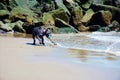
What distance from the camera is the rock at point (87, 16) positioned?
6.97 meters

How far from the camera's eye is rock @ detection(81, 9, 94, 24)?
6972 millimetres

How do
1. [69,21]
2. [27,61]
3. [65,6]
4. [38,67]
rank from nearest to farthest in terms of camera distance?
[38,67], [27,61], [65,6], [69,21]

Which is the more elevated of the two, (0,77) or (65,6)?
(65,6)

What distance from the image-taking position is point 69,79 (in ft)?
6.44

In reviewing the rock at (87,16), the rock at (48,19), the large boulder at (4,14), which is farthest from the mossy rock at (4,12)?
the rock at (87,16)

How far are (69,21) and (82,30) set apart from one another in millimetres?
358

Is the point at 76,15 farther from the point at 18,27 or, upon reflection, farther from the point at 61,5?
the point at 18,27

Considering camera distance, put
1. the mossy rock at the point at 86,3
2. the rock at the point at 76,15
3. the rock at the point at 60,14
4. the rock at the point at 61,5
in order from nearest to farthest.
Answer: the rock at the point at 61,5 → the rock at the point at 60,14 → the mossy rock at the point at 86,3 → the rock at the point at 76,15

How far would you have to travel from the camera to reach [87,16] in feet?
23.2

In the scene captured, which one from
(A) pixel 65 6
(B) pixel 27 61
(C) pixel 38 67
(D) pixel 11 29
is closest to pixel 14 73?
(C) pixel 38 67

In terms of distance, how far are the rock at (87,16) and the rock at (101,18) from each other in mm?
65

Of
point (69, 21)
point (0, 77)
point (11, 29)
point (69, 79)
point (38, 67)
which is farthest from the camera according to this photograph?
point (69, 21)

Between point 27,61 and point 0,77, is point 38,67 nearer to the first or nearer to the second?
point 27,61

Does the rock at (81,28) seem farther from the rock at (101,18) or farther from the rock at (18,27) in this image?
the rock at (18,27)
